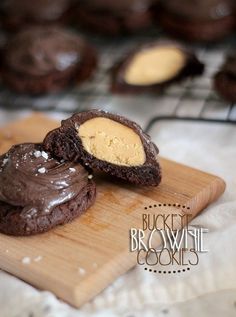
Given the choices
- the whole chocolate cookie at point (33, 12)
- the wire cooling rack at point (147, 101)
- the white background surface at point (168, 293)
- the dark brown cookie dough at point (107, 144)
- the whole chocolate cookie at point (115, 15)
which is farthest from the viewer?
the whole chocolate cookie at point (33, 12)

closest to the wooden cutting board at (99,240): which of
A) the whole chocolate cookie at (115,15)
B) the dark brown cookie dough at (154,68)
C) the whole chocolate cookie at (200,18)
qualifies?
the dark brown cookie dough at (154,68)

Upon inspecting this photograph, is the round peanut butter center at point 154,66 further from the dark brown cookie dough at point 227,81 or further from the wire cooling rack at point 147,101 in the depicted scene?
the dark brown cookie dough at point 227,81

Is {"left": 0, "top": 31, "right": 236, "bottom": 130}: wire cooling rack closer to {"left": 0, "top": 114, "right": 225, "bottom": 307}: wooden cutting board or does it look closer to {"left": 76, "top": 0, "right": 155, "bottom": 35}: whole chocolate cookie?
{"left": 76, "top": 0, "right": 155, "bottom": 35}: whole chocolate cookie

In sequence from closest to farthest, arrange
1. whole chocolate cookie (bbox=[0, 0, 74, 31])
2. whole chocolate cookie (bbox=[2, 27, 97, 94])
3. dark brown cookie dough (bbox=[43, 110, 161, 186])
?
dark brown cookie dough (bbox=[43, 110, 161, 186])
whole chocolate cookie (bbox=[2, 27, 97, 94])
whole chocolate cookie (bbox=[0, 0, 74, 31])

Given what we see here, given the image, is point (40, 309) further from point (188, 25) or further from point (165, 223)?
point (188, 25)

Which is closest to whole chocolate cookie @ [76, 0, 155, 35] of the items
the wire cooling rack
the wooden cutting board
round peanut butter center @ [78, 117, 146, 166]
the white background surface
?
the wire cooling rack

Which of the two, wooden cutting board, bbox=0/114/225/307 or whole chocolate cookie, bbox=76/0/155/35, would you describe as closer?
wooden cutting board, bbox=0/114/225/307

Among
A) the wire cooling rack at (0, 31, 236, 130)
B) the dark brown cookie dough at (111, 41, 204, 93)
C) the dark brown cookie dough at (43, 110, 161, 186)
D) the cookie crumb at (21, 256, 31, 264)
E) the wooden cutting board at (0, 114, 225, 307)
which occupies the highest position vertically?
the dark brown cookie dough at (43, 110, 161, 186)
